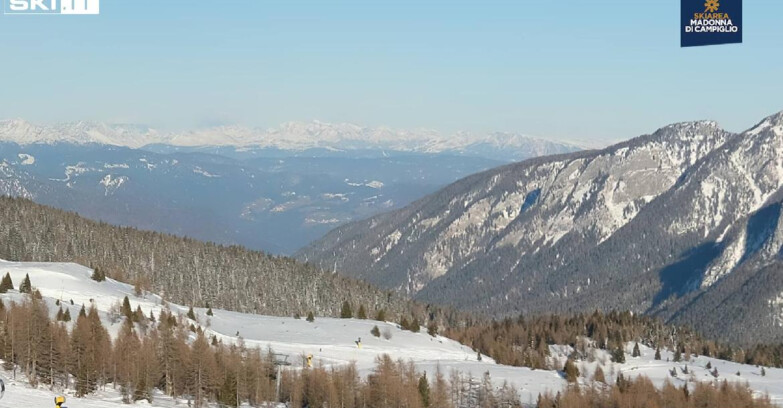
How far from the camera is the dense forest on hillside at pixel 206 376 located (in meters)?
135

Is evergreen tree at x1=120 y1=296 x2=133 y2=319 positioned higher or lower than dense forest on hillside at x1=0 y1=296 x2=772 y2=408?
higher

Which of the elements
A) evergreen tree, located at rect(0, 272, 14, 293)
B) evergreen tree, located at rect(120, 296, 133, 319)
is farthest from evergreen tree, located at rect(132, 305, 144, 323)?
evergreen tree, located at rect(0, 272, 14, 293)

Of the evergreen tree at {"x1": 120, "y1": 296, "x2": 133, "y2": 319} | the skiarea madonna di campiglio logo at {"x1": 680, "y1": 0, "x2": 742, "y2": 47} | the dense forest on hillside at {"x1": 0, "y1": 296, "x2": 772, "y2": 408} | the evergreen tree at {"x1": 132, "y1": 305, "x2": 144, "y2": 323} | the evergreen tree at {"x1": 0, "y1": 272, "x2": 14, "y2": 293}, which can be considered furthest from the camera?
the evergreen tree at {"x1": 132, "y1": 305, "x2": 144, "y2": 323}

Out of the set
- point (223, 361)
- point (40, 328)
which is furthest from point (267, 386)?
point (40, 328)

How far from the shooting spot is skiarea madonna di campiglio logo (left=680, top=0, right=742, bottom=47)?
125m

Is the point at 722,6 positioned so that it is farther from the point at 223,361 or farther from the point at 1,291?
the point at 1,291

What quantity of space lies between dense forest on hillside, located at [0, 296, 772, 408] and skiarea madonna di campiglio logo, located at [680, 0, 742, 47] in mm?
68900

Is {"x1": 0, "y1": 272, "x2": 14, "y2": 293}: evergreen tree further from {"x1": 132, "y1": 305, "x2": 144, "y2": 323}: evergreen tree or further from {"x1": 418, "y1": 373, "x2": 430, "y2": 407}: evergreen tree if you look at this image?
{"x1": 418, "y1": 373, "x2": 430, "y2": 407}: evergreen tree

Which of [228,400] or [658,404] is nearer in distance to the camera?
[228,400]

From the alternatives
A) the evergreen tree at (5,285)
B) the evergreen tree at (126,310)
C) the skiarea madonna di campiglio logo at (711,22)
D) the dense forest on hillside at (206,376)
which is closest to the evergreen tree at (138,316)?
the dense forest on hillside at (206,376)

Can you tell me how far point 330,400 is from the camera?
156 m

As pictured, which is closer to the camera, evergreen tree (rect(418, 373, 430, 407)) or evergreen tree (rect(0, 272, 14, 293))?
evergreen tree (rect(418, 373, 430, 407))

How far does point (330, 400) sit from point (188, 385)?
2167cm

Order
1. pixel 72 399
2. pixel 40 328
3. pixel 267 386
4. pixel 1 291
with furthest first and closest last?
pixel 1 291 → pixel 267 386 → pixel 40 328 → pixel 72 399
